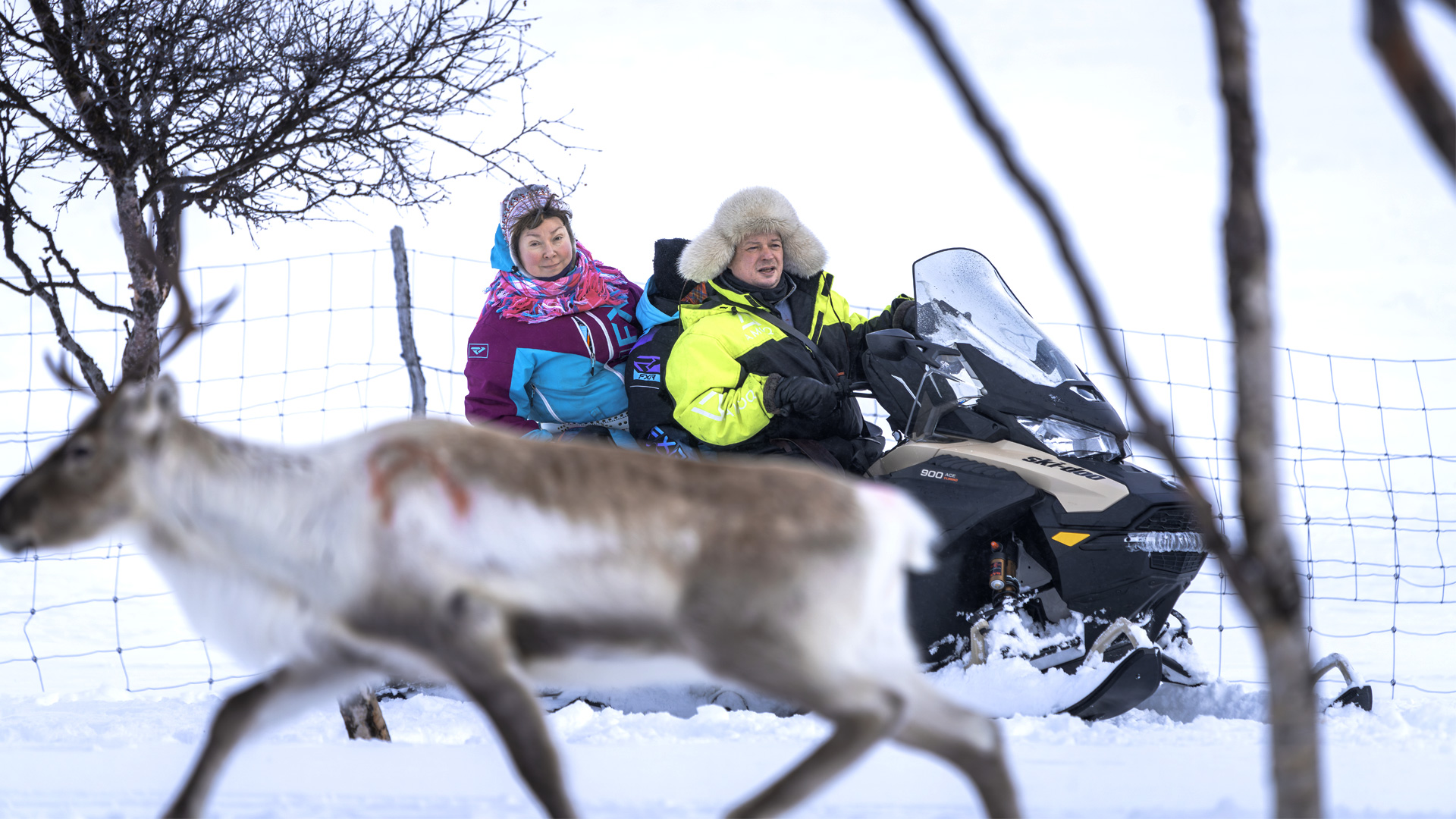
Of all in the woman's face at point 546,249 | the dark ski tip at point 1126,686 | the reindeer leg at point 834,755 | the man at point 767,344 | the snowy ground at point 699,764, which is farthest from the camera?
the woman's face at point 546,249

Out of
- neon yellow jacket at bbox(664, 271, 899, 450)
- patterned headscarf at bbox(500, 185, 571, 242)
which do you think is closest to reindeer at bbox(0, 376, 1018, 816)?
neon yellow jacket at bbox(664, 271, 899, 450)

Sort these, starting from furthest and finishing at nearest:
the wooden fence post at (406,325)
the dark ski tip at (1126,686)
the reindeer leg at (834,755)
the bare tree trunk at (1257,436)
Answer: the wooden fence post at (406,325)
the dark ski tip at (1126,686)
the reindeer leg at (834,755)
the bare tree trunk at (1257,436)

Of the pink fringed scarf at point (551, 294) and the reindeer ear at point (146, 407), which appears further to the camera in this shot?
the pink fringed scarf at point (551, 294)

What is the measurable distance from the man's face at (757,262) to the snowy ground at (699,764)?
165cm

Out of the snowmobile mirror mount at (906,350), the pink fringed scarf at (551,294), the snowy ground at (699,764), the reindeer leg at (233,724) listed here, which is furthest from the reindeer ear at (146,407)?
the pink fringed scarf at (551,294)

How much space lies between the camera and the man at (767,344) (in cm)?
408

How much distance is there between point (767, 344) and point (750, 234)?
0.51 m

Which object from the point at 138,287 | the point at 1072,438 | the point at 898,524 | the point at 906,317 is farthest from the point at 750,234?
the point at 898,524

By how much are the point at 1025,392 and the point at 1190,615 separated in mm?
3319

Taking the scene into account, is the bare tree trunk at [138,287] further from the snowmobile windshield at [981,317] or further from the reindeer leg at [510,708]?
the reindeer leg at [510,708]

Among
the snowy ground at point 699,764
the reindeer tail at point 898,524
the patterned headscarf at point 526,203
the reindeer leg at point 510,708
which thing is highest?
the patterned headscarf at point 526,203

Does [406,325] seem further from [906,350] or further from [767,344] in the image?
[906,350]

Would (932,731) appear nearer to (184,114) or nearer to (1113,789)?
(1113,789)

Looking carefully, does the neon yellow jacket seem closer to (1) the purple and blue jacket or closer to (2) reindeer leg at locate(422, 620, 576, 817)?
(1) the purple and blue jacket
